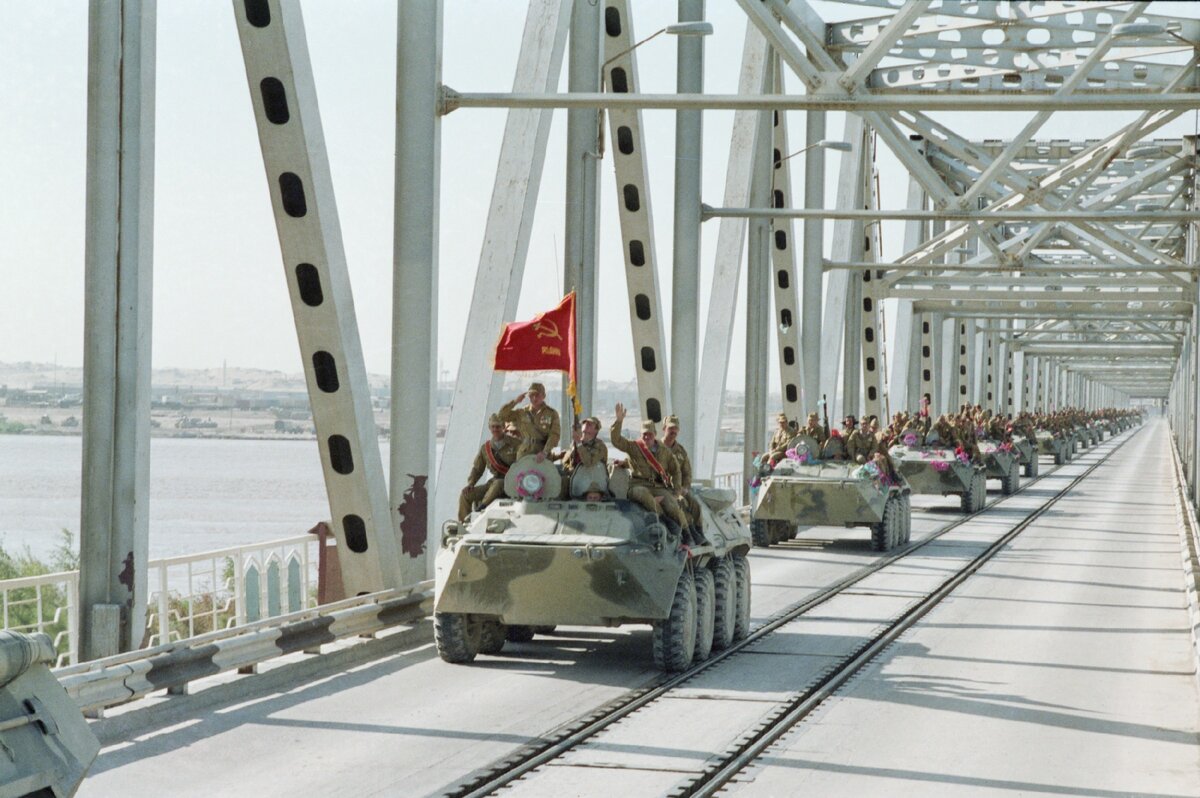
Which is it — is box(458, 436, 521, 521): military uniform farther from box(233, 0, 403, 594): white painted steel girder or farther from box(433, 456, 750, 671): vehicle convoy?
box(233, 0, 403, 594): white painted steel girder

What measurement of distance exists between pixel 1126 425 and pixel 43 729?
→ 154434mm

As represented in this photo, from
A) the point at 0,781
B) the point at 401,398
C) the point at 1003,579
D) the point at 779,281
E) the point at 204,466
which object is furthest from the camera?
the point at 204,466

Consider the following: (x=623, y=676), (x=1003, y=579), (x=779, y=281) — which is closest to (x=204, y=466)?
(x=779, y=281)

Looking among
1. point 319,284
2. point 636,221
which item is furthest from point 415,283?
point 636,221

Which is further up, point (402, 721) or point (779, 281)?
point (779, 281)

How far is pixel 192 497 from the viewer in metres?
58.1

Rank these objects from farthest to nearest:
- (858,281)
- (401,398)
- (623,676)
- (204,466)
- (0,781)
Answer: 1. (204,466)
2. (858,281)
3. (401,398)
4. (623,676)
5. (0,781)

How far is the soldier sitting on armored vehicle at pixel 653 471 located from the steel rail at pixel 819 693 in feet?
5.30

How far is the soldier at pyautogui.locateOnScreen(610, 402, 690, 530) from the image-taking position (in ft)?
44.8

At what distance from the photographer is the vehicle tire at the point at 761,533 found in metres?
25.5

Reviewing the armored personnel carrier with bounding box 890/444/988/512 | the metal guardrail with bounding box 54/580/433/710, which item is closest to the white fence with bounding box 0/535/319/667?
the metal guardrail with bounding box 54/580/433/710

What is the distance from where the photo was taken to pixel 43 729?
22.1 ft

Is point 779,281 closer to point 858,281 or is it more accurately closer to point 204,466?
point 858,281

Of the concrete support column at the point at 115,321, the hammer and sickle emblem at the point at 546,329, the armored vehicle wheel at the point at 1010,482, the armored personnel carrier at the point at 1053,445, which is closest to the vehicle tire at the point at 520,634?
the hammer and sickle emblem at the point at 546,329
